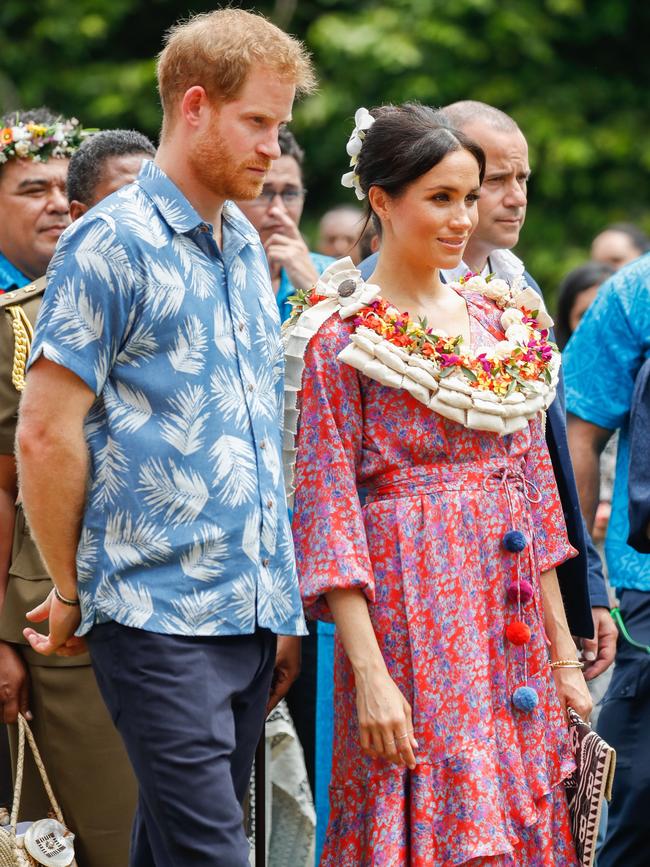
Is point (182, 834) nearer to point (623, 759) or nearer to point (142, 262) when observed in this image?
point (142, 262)

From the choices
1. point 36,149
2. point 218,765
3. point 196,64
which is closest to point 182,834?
point 218,765

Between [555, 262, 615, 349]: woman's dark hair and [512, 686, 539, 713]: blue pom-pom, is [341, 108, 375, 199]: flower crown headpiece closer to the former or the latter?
[512, 686, 539, 713]: blue pom-pom

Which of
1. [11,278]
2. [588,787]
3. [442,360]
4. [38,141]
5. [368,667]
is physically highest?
[38,141]

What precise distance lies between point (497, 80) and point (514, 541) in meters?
8.52

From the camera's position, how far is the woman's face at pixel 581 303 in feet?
22.0

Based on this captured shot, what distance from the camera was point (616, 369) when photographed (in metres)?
4.56

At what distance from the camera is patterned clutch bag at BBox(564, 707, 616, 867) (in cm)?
352

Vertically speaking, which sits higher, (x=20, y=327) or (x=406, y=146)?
(x=406, y=146)

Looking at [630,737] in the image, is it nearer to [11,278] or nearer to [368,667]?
[368,667]

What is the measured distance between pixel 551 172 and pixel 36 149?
7189mm

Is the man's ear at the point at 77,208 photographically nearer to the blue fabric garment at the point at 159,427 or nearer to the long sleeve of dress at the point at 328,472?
the long sleeve of dress at the point at 328,472

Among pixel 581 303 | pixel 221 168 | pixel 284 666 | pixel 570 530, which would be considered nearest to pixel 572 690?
pixel 570 530

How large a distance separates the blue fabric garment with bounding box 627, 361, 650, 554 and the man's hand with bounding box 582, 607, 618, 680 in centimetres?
22

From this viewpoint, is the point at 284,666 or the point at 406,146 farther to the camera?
the point at 284,666
